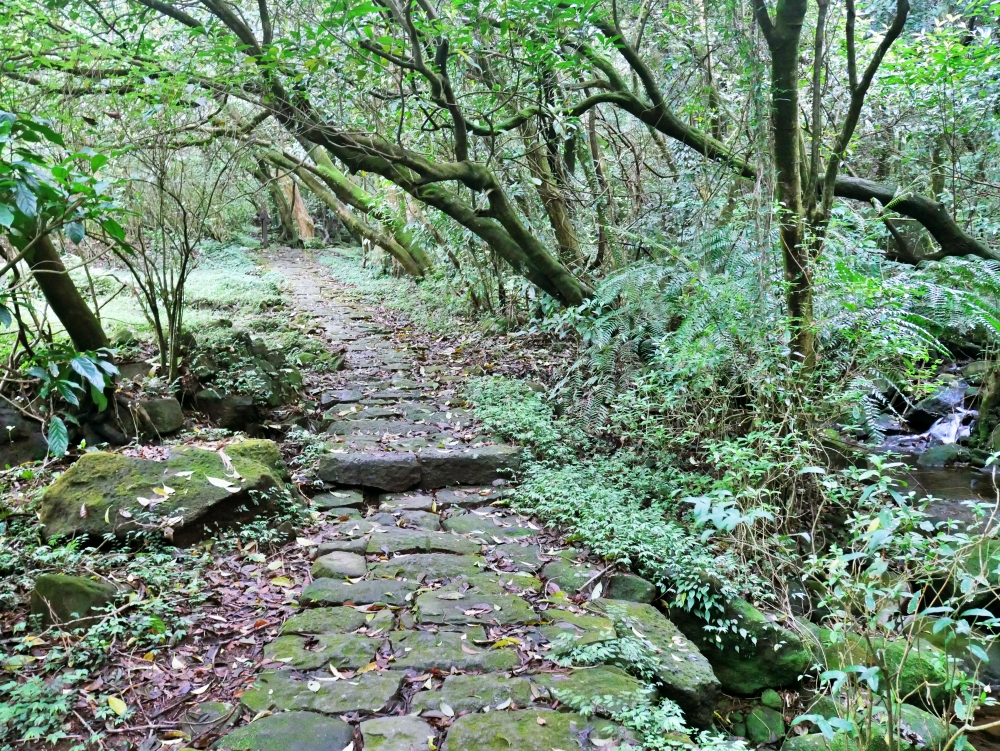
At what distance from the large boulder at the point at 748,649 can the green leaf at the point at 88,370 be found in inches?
129

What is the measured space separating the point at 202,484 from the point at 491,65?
5.87 meters

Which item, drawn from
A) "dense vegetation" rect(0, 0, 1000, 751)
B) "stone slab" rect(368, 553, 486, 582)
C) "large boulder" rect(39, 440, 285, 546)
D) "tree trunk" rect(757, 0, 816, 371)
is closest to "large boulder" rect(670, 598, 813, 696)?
"dense vegetation" rect(0, 0, 1000, 751)

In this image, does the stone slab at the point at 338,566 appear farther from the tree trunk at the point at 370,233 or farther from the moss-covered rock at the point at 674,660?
the tree trunk at the point at 370,233

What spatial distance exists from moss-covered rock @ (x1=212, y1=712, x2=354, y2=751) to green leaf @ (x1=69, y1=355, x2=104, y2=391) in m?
1.45

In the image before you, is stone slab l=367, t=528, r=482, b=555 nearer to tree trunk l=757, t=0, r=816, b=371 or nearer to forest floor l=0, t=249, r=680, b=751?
forest floor l=0, t=249, r=680, b=751

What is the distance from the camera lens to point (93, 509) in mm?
3982

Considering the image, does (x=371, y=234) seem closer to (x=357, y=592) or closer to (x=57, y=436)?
(x=357, y=592)

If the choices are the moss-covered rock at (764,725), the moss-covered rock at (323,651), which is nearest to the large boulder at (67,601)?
the moss-covered rock at (323,651)

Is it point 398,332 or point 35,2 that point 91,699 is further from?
point 398,332

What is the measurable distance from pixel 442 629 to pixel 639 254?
5461 mm

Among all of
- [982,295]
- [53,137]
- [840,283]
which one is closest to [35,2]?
[53,137]

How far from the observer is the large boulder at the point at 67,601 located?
3213mm


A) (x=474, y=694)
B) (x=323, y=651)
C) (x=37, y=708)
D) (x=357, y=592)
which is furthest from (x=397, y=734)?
(x=37, y=708)

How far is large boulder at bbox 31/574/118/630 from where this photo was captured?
10.5 feet
